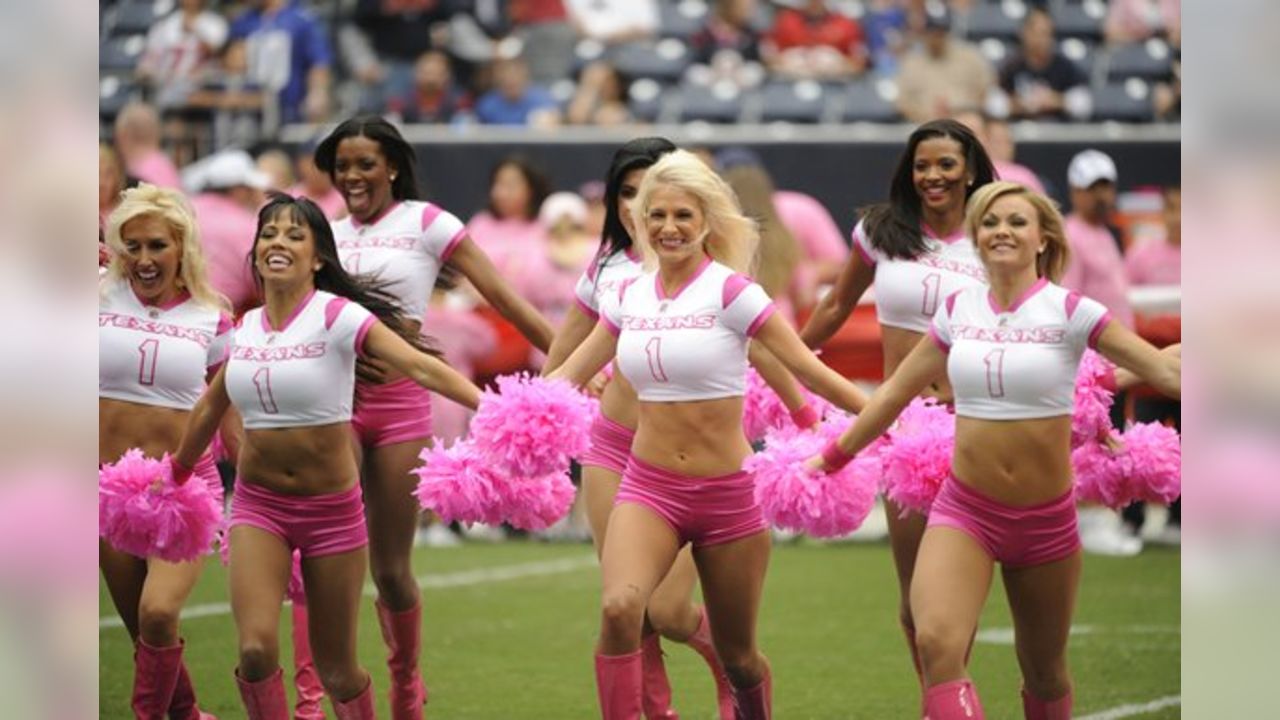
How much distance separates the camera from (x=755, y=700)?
5902 millimetres

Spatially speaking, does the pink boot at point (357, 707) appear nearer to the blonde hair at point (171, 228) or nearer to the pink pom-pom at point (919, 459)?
the blonde hair at point (171, 228)

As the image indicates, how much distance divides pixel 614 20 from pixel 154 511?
11.7 metres

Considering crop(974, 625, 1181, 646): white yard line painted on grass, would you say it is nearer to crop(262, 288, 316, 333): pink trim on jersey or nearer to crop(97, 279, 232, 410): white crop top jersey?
crop(97, 279, 232, 410): white crop top jersey

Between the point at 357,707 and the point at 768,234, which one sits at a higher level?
→ the point at 768,234

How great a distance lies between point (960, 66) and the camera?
1517 centimetres

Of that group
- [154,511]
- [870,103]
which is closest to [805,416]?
[154,511]

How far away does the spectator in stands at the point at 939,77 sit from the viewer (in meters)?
15.0

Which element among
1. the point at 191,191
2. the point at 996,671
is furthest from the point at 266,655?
the point at 191,191

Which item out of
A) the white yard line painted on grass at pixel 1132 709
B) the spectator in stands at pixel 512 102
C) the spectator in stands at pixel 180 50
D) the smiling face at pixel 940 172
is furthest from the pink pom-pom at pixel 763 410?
the spectator in stands at pixel 180 50

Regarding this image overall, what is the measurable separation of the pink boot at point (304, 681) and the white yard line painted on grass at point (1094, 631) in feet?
11.1

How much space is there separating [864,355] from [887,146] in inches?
104

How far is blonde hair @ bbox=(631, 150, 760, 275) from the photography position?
5746 mm

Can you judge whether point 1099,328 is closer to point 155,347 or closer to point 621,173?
point 621,173

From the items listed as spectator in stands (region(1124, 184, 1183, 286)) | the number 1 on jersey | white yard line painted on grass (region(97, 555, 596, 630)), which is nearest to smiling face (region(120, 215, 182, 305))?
the number 1 on jersey
